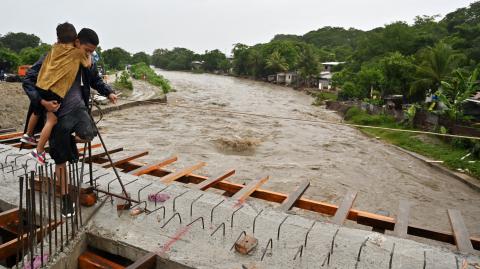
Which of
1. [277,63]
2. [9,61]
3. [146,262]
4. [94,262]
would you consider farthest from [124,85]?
[277,63]

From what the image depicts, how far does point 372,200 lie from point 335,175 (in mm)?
2138

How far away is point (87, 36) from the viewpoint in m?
3.46

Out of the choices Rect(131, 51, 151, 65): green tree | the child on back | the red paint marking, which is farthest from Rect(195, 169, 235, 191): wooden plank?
Rect(131, 51, 151, 65): green tree

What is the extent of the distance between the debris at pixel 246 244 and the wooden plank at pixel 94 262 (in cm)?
105

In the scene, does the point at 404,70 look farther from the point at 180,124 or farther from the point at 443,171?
the point at 180,124

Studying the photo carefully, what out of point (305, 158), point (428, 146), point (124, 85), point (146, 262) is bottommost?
point (305, 158)

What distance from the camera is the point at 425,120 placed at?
1805 centimetres

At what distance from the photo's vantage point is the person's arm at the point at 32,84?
11.4ft

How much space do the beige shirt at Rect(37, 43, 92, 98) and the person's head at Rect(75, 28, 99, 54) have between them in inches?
2.2

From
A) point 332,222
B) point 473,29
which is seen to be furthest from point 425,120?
point 473,29

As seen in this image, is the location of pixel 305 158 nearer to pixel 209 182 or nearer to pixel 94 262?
pixel 209 182

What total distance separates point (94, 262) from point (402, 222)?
3086 mm

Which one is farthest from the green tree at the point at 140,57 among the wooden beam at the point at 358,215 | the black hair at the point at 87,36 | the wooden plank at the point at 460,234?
the wooden plank at the point at 460,234

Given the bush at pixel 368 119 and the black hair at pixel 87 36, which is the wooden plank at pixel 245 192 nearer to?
the black hair at pixel 87 36
